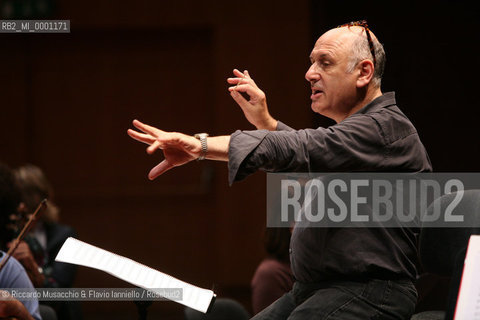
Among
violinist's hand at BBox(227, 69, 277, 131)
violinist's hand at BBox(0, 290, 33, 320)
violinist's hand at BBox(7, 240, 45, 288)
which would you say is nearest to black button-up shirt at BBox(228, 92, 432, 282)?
violinist's hand at BBox(227, 69, 277, 131)

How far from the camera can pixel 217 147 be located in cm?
180

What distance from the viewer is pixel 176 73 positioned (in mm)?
5812

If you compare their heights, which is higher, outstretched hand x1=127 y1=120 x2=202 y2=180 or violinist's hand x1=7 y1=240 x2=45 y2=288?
outstretched hand x1=127 y1=120 x2=202 y2=180

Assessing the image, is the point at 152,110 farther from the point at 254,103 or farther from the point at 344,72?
the point at 344,72

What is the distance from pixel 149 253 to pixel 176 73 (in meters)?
1.58

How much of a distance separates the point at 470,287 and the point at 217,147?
0.73 metres

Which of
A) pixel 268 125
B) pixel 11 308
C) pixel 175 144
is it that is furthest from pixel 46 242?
pixel 175 144

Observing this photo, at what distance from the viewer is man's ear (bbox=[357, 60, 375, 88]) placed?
6.77 feet

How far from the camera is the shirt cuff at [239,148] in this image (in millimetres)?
1750

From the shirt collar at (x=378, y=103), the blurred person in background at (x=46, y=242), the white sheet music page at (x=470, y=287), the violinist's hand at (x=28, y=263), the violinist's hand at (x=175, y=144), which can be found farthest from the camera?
the blurred person in background at (x=46, y=242)

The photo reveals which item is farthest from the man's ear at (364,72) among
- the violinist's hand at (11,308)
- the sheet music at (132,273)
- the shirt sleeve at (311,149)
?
the violinist's hand at (11,308)

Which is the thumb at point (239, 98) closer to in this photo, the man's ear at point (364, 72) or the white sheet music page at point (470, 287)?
the man's ear at point (364, 72)

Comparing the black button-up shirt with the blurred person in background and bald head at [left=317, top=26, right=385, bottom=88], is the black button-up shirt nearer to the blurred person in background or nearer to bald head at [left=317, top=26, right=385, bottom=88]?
bald head at [left=317, top=26, right=385, bottom=88]

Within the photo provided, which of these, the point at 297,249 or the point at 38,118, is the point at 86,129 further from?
the point at 297,249
